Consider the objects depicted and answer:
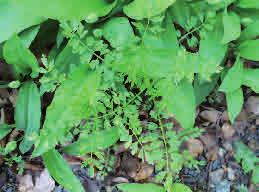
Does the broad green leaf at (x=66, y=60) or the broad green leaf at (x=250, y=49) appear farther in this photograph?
the broad green leaf at (x=250, y=49)

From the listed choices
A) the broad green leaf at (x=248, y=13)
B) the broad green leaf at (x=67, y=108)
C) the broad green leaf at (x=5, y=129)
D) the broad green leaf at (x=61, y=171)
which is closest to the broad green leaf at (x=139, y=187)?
the broad green leaf at (x=61, y=171)

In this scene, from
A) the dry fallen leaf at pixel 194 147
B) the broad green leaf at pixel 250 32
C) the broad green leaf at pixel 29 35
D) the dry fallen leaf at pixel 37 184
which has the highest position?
the broad green leaf at pixel 29 35

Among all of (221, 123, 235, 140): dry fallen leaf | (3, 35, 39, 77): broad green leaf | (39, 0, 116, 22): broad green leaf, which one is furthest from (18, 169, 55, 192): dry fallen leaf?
(221, 123, 235, 140): dry fallen leaf

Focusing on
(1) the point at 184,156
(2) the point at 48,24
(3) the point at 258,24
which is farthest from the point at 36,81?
(3) the point at 258,24

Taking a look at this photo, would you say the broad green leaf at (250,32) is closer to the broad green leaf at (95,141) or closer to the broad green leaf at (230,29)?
the broad green leaf at (230,29)

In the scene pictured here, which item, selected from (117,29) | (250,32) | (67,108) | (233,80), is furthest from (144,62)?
(250,32)

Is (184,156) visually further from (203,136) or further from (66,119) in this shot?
(66,119)

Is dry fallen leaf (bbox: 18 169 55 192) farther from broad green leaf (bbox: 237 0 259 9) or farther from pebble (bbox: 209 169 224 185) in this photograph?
broad green leaf (bbox: 237 0 259 9)
